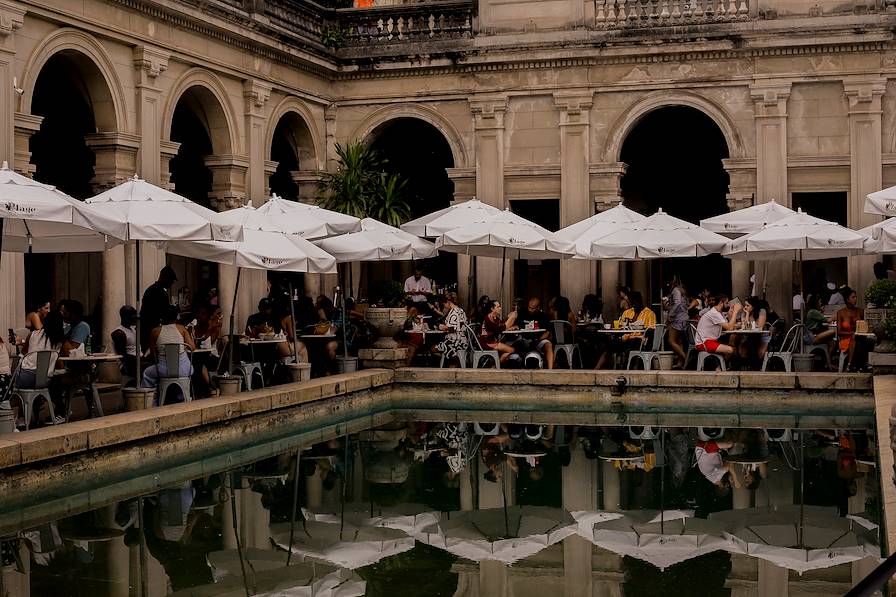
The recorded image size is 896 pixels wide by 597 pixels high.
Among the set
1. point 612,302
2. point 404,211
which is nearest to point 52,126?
point 404,211

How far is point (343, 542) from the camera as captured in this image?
27.1ft

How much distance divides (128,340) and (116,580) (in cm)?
670

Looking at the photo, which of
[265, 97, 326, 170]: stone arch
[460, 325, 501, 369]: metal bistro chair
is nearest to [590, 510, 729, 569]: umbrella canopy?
[460, 325, 501, 369]: metal bistro chair

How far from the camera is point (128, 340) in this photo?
1352 centimetres

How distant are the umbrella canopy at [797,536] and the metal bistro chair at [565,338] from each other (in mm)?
8136

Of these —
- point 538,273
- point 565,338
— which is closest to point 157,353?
point 565,338

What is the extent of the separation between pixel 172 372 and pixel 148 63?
6358 mm

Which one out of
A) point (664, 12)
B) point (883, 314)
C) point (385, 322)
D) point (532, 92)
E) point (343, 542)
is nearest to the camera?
point (343, 542)

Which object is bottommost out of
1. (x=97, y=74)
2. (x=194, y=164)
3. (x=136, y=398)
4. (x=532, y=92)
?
(x=136, y=398)

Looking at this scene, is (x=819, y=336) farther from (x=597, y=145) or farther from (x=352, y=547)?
(x=352, y=547)

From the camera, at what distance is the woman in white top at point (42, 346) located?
11.0 metres

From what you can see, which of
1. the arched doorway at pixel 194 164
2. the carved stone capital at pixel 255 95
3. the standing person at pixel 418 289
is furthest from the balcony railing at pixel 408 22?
the standing person at pixel 418 289

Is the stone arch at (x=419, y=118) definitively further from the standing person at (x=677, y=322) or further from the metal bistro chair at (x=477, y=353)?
the standing person at (x=677, y=322)

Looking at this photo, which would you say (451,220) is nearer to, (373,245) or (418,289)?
(373,245)
